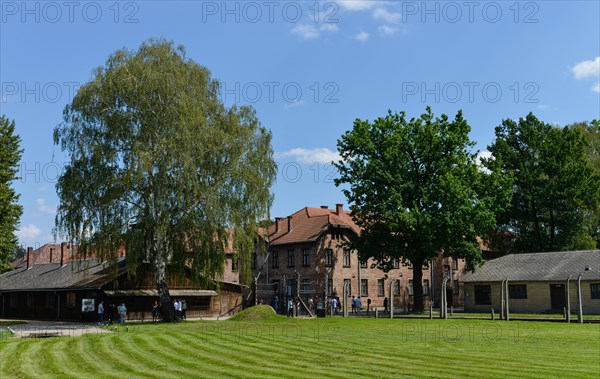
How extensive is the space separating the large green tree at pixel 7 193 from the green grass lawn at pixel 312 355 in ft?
84.3

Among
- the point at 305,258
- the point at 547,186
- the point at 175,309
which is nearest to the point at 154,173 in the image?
the point at 175,309

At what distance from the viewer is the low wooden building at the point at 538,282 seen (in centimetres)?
4703

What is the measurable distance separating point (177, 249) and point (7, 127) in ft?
68.2

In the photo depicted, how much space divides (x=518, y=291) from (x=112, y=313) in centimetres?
3144

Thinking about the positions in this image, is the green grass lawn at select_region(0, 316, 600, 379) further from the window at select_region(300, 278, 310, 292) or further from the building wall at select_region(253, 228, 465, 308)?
the window at select_region(300, 278, 310, 292)

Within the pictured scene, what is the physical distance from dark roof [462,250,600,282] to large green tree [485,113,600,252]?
6.58 meters

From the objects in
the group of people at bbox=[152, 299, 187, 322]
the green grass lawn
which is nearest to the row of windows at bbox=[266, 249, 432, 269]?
the group of people at bbox=[152, 299, 187, 322]

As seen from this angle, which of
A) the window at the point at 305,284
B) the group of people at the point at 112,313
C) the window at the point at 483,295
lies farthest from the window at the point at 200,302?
the window at the point at 483,295

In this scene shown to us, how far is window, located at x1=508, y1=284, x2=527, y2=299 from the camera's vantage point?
51.0 metres

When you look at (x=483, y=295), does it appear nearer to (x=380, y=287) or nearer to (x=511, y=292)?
(x=511, y=292)

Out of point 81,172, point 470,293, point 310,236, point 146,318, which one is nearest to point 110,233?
point 81,172

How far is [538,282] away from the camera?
4969cm

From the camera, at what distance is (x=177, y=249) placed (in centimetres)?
4044

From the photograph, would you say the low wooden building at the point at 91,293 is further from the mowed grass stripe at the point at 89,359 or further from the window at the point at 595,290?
the window at the point at 595,290
